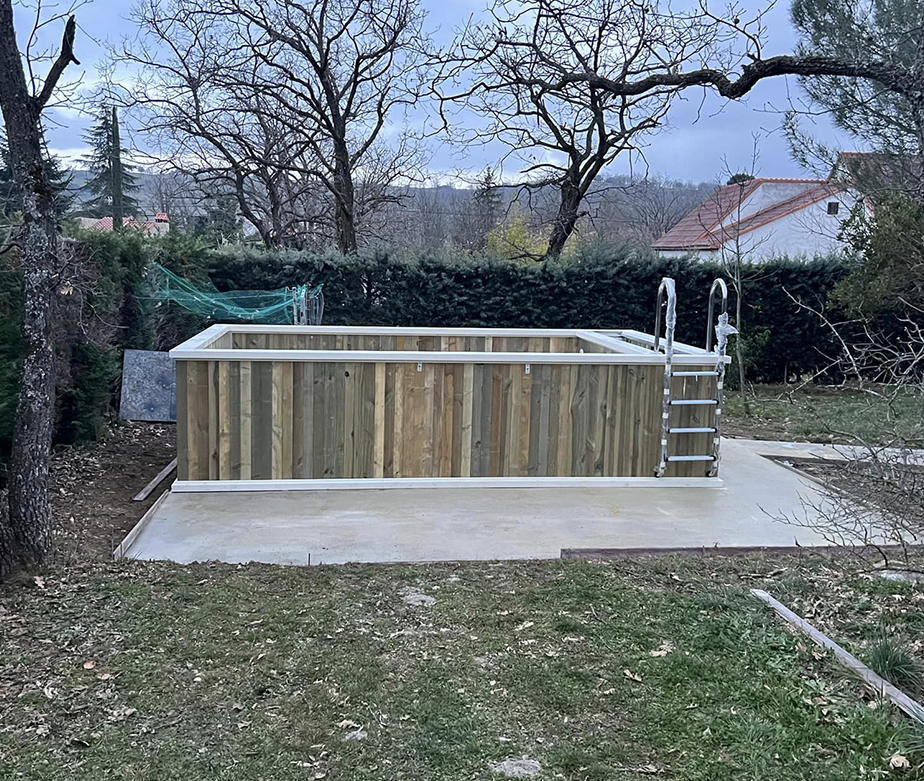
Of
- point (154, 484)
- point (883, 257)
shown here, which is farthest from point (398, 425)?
point (883, 257)

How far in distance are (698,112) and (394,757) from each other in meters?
7.20

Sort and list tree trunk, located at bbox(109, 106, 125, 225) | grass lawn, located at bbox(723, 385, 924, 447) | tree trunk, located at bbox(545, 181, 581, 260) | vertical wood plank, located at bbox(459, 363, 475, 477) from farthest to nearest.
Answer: tree trunk, located at bbox(109, 106, 125, 225) < tree trunk, located at bbox(545, 181, 581, 260) < grass lawn, located at bbox(723, 385, 924, 447) < vertical wood plank, located at bbox(459, 363, 475, 477)

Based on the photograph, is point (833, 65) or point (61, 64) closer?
point (61, 64)

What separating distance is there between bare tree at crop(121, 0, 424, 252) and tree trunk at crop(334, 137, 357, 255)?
0.03 metres

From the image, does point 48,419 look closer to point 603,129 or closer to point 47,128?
point 47,128

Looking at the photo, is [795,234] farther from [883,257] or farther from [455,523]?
[455,523]

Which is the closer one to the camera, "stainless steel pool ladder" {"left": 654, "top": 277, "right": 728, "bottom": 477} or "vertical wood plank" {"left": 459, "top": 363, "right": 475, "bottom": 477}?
"vertical wood plank" {"left": 459, "top": 363, "right": 475, "bottom": 477}

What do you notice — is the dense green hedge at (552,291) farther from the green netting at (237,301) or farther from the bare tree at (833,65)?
the bare tree at (833,65)

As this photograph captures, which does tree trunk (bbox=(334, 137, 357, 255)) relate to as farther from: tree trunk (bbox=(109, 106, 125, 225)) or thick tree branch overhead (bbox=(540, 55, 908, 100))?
thick tree branch overhead (bbox=(540, 55, 908, 100))

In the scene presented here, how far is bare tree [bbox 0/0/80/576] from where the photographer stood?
3.57 metres

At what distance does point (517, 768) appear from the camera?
2305 mm

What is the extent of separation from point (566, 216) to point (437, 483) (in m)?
10.9

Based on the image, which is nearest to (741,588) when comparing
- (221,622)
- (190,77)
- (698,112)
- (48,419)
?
(221,622)

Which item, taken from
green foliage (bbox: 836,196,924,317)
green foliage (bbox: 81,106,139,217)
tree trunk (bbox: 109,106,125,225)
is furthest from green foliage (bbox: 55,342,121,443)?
green foliage (bbox: 81,106,139,217)
